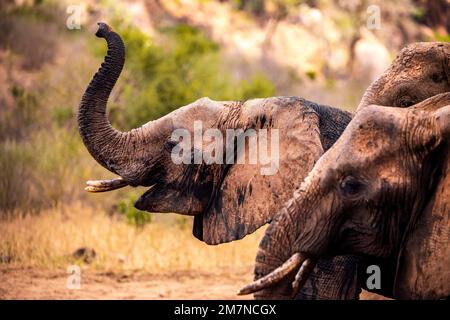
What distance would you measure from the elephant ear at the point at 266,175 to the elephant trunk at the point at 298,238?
3.15ft

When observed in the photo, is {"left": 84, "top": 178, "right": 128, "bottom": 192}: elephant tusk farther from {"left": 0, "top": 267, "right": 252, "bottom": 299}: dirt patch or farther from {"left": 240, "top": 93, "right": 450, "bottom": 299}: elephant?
{"left": 0, "top": 267, "right": 252, "bottom": 299}: dirt patch

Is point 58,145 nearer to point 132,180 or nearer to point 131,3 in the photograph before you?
point 132,180

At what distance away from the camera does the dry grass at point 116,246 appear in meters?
9.74

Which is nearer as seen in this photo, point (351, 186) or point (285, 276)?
point (285, 276)

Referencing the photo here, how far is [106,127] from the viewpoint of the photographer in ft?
20.8

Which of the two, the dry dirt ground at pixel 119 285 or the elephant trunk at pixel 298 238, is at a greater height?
the elephant trunk at pixel 298 238

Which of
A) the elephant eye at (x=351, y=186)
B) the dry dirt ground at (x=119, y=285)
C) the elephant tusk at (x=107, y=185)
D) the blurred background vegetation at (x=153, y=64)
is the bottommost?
the dry dirt ground at (x=119, y=285)

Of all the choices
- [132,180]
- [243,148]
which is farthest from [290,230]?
[132,180]

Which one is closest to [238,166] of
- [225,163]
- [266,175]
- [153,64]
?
[225,163]

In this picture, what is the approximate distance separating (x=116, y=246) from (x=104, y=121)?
399cm

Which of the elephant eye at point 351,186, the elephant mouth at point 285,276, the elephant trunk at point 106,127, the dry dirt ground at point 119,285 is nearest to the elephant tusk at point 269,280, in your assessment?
the elephant mouth at point 285,276

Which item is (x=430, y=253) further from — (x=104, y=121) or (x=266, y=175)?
(x=104, y=121)

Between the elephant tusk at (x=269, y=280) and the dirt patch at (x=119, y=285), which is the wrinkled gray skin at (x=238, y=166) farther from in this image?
the dirt patch at (x=119, y=285)

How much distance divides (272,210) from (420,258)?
4.28 feet
